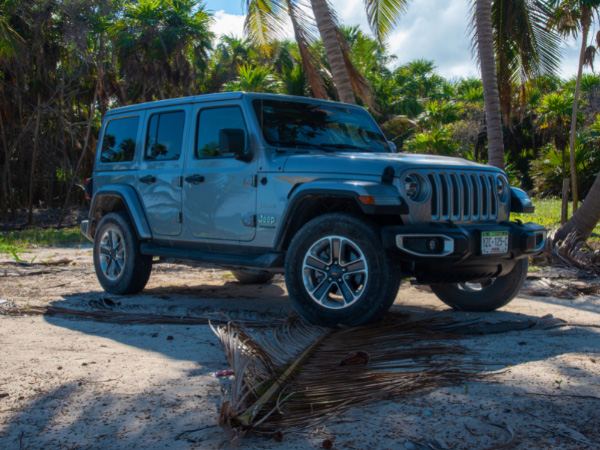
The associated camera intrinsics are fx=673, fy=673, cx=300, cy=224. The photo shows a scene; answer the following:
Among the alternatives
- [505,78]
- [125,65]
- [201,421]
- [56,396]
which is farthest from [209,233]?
[125,65]

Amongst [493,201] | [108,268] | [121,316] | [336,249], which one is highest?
[493,201]

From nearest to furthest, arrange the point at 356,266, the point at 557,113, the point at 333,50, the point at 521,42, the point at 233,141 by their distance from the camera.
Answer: the point at 356,266
the point at 233,141
the point at 333,50
the point at 521,42
the point at 557,113

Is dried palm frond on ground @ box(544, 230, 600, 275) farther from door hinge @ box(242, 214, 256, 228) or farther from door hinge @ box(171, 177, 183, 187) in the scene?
door hinge @ box(171, 177, 183, 187)

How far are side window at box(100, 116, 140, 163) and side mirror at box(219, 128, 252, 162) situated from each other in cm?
182

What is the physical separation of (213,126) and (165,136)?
2.37 ft

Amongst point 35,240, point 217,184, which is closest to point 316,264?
point 217,184

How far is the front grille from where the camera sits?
16.1 ft

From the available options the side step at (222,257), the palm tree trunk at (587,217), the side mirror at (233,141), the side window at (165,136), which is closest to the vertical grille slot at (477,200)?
the side step at (222,257)

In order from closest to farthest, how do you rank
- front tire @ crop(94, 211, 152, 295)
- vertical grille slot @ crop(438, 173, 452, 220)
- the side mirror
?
vertical grille slot @ crop(438, 173, 452, 220) → the side mirror → front tire @ crop(94, 211, 152, 295)

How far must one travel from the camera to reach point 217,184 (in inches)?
235

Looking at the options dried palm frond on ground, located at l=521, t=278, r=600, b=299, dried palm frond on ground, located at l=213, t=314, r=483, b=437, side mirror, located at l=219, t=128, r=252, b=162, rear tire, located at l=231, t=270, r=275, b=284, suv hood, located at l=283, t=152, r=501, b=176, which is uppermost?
side mirror, located at l=219, t=128, r=252, b=162

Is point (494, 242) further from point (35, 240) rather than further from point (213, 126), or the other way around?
point (35, 240)

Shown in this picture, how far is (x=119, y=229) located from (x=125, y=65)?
18.1m

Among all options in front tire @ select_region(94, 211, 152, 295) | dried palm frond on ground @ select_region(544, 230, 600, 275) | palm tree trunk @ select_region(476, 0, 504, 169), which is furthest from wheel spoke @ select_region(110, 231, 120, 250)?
palm tree trunk @ select_region(476, 0, 504, 169)
